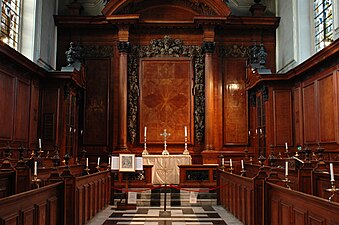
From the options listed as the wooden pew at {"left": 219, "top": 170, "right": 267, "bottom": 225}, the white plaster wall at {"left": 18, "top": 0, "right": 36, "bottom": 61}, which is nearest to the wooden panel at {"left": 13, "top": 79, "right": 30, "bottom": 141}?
the white plaster wall at {"left": 18, "top": 0, "right": 36, "bottom": 61}

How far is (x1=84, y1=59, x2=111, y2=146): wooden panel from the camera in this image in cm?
1630

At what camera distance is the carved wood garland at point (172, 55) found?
53.7 feet

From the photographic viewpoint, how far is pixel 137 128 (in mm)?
16406

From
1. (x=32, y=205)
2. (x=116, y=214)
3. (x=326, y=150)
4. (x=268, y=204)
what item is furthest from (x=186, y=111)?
(x=32, y=205)

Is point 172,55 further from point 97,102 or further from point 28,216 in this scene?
point 28,216

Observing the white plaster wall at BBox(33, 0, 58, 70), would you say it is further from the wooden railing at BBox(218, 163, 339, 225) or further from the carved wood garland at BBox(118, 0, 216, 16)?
the wooden railing at BBox(218, 163, 339, 225)

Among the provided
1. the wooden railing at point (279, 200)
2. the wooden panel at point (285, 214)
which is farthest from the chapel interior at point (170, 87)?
the wooden panel at point (285, 214)

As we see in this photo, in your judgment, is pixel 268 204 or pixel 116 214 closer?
pixel 268 204

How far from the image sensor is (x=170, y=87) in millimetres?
16703

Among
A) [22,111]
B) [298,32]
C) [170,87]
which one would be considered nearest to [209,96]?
[170,87]

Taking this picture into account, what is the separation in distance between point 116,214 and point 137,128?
21.2 ft

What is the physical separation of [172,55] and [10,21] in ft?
19.6

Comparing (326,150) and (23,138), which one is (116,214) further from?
(326,150)

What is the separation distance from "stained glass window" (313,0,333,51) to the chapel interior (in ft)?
0.19
